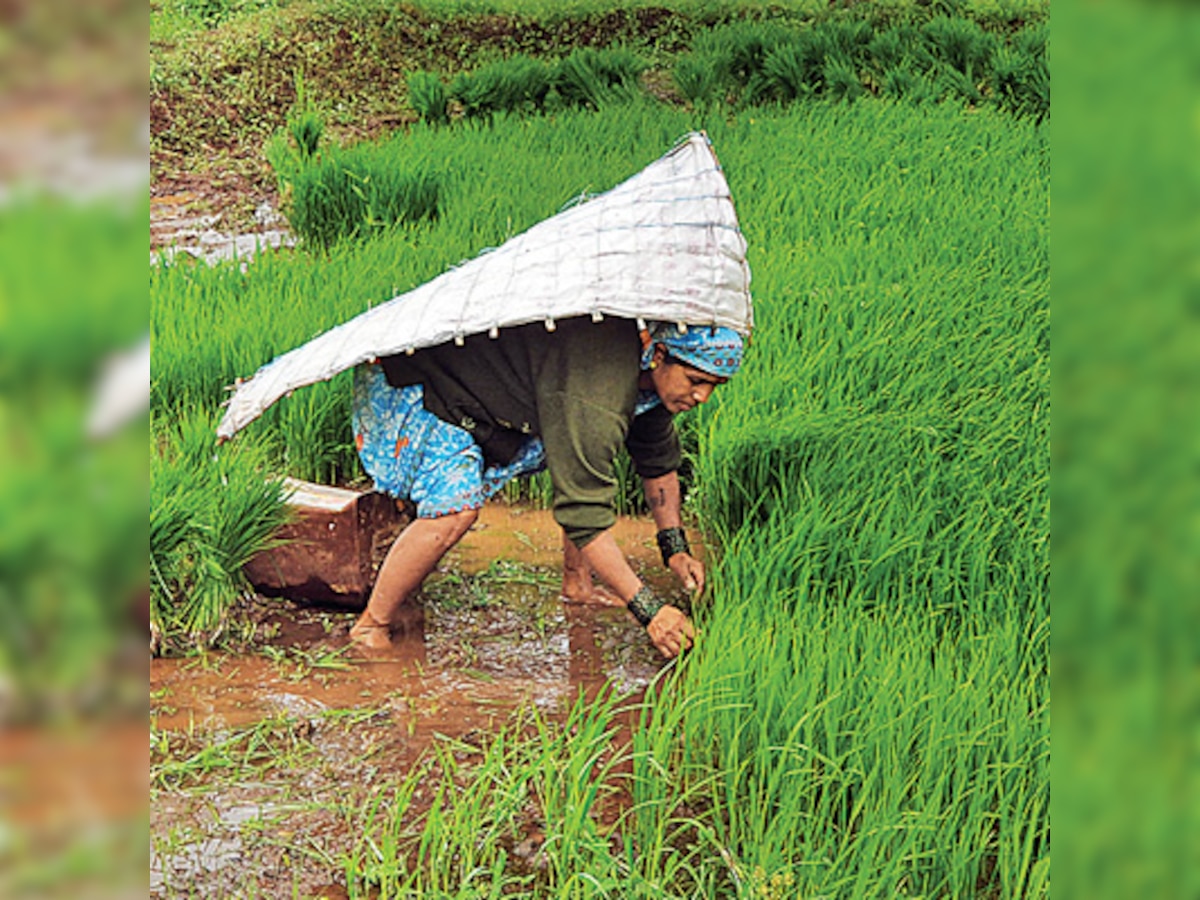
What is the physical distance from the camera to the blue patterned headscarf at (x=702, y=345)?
2.47 meters

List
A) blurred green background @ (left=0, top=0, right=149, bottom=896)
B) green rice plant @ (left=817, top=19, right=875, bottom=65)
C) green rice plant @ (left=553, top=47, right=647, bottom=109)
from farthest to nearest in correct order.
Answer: green rice plant @ (left=817, top=19, right=875, bottom=65) → green rice plant @ (left=553, top=47, right=647, bottom=109) → blurred green background @ (left=0, top=0, right=149, bottom=896)

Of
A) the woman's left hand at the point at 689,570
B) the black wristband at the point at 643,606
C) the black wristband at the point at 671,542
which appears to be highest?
the black wristband at the point at 643,606

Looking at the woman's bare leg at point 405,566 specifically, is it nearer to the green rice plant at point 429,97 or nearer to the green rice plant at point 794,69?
the green rice plant at point 429,97

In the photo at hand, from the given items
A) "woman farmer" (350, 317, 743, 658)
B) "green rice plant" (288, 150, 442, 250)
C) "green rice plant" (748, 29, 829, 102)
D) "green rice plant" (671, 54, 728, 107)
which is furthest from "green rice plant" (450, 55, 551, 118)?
"woman farmer" (350, 317, 743, 658)

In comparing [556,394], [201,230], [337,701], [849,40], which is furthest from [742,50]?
[337,701]

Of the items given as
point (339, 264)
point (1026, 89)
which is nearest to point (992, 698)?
point (339, 264)

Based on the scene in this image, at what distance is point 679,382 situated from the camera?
8.23 ft

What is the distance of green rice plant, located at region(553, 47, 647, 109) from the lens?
291 inches

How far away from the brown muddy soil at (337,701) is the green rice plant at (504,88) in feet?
14.4

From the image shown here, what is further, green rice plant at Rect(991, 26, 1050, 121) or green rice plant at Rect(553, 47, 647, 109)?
green rice plant at Rect(991, 26, 1050, 121)

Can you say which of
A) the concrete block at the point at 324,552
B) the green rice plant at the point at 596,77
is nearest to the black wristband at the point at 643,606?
the concrete block at the point at 324,552

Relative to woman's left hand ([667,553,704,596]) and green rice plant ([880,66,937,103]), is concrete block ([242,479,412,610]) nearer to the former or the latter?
woman's left hand ([667,553,704,596])

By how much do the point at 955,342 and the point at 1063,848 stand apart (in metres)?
3.38

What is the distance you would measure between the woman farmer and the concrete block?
0.37ft
